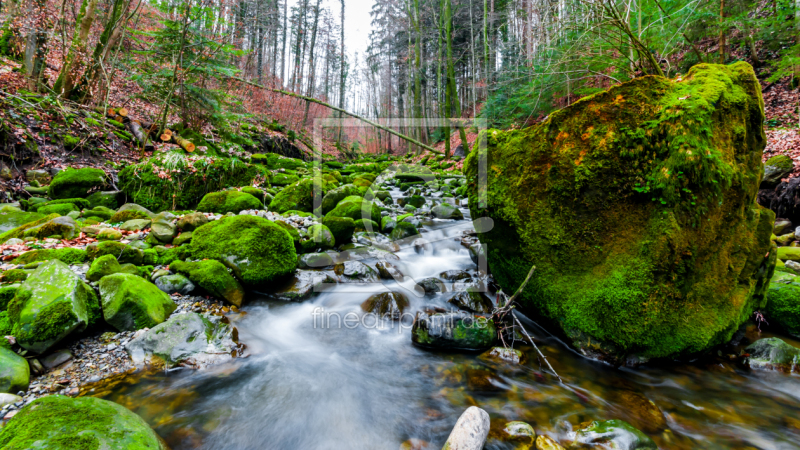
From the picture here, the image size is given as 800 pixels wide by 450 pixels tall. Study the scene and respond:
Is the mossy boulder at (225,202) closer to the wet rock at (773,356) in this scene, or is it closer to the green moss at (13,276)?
the green moss at (13,276)

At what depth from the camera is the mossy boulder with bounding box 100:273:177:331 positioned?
3.22 m

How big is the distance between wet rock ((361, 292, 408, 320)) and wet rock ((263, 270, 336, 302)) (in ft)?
2.65

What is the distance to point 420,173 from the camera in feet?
50.3

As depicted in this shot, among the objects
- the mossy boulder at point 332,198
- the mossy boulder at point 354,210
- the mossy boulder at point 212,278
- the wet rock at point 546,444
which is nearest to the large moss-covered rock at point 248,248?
the mossy boulder at point 212,278

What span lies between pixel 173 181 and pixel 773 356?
32.9 ft

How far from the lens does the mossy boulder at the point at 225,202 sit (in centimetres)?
706

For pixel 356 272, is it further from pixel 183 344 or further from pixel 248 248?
pixel 183 344

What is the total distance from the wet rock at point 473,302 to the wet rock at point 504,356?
710 millimetres

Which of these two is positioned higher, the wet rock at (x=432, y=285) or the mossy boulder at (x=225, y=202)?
the mossy boulder at (x=225, y=202)

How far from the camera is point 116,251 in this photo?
4125 mm

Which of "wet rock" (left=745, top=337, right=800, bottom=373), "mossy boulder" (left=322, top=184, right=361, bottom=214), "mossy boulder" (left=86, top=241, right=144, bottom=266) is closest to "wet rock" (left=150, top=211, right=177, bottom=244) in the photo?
"mossy boulder" (left=86, top=241, right=144, bottom=266)

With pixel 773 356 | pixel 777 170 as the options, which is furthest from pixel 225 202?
pixel 777 170

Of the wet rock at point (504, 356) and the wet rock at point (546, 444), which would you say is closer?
the wet rock at point (546, 444)

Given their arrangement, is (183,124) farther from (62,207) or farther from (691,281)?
(691,281)
